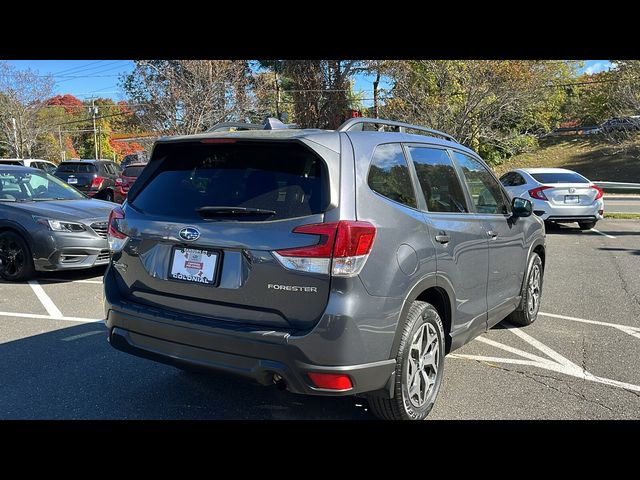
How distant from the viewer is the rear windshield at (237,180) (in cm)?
285

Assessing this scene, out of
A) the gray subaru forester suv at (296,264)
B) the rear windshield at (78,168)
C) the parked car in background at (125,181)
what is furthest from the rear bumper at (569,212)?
the rear windshield at (78,168)

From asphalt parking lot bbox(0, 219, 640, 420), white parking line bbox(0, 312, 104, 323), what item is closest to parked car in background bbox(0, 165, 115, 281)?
asphalt parking lot bbox(0, 219, 640, 420)

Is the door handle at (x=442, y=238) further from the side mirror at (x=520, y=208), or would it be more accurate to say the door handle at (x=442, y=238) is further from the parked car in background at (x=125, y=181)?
the parked car in background at (x=125, y=181)

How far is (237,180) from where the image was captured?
304 centimetres

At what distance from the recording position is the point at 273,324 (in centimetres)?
279

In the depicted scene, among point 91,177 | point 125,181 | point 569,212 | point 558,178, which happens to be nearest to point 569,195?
point 569,212

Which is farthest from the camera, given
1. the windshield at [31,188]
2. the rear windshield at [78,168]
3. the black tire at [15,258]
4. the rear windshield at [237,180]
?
the rear windshield at [78,168]

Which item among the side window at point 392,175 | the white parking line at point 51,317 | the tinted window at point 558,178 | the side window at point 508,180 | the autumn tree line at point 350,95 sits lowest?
the white parking line at point 51,317

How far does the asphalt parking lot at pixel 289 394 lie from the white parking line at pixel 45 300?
22mm
